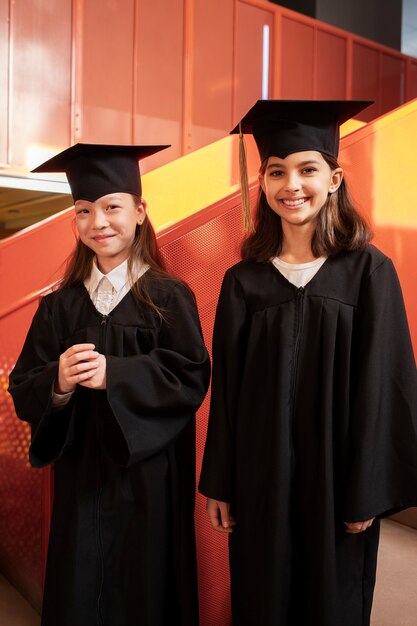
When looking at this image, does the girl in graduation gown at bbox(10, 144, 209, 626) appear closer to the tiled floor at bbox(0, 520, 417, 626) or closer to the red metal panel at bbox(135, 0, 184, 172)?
the tiled floor at bbox(0, 520, 417, 626)

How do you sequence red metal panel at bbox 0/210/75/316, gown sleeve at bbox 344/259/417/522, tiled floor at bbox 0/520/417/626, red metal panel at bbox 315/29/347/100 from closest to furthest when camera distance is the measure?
gown sleeve at bbox 344/259/417/522 < tiled floor at bbox 0/520/417/626 < red metal panel at bbox 0/210/75/316 < red metal panel at bbox 315/29/347/100

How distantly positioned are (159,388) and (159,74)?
5.85 metres

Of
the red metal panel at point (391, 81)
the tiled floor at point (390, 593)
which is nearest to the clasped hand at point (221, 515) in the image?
the tiled floor at point (390, 593)

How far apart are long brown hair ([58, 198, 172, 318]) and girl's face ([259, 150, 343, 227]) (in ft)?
1.47

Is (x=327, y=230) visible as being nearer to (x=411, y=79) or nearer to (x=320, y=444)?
(x=320, y=444)

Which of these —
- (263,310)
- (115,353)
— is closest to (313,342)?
(263,310)

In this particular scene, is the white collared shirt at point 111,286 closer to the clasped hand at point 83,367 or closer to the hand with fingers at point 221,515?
the clasped hand at point 83,367

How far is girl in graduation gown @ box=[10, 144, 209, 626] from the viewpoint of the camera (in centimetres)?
175

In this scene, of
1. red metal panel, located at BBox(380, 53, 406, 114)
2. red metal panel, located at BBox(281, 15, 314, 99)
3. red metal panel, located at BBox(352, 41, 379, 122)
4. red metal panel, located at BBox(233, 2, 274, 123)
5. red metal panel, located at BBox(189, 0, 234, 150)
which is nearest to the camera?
red metal panel, located at BBox(189, 0, 234, 150)

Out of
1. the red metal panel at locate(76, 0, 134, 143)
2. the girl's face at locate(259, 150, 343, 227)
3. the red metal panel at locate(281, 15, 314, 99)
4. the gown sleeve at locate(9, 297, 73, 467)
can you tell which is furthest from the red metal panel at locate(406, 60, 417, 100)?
the gown sleeve at locate(9, 297, 73, 467)

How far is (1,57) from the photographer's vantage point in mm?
5703

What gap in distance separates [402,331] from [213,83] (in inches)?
245

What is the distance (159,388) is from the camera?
67.7 inches

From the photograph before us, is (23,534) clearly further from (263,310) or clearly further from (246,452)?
(263,310)
